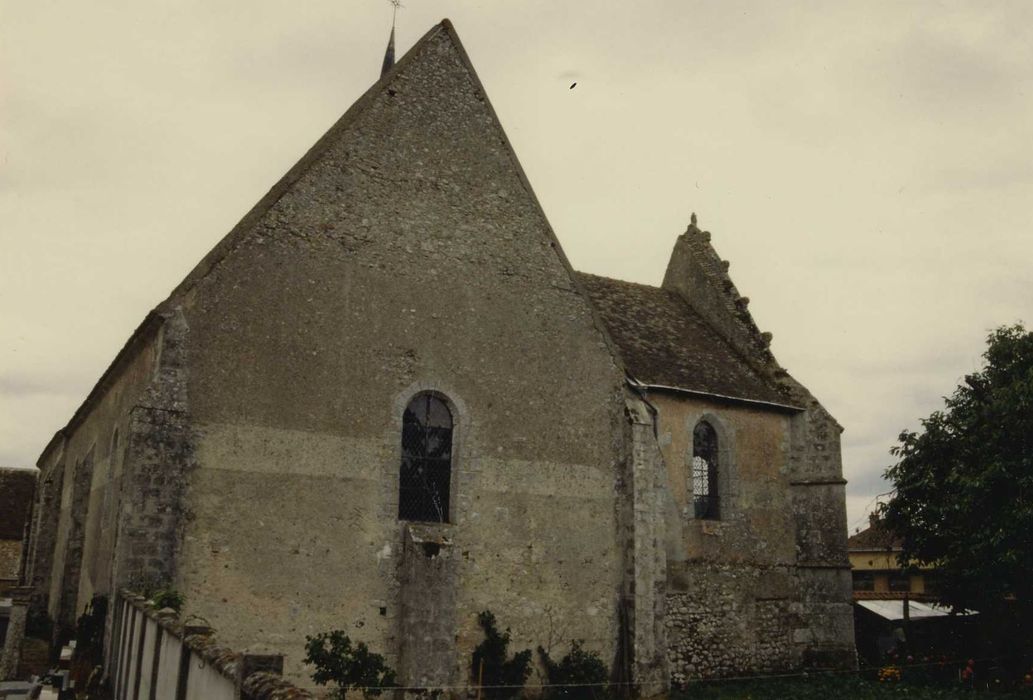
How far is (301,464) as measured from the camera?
14.3m

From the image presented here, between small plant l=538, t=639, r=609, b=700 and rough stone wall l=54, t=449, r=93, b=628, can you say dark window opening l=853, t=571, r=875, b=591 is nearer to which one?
small plant l=538, t=639, r=609, b=700

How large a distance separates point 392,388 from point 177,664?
733 cm

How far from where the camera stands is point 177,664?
8.63 m

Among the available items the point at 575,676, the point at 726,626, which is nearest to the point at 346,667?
the point at 575,676

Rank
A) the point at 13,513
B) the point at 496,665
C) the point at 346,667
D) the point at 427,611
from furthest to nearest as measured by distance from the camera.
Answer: the point at 13,513
the point at 496,665
the point at 427,611
the point at 346,667

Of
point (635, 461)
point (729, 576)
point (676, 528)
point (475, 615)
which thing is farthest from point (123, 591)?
point (729, 576)

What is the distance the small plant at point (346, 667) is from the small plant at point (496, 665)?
2403 mm

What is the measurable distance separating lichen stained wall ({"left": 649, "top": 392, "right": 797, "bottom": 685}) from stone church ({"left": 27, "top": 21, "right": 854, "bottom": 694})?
6 cm

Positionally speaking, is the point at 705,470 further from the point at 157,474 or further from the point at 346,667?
the point at 157,474

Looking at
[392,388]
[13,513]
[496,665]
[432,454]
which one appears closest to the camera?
[496,665]

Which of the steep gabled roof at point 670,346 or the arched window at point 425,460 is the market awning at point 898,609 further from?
the arched window at point 425,460

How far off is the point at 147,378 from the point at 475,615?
278 inches

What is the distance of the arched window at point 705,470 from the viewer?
20016mm

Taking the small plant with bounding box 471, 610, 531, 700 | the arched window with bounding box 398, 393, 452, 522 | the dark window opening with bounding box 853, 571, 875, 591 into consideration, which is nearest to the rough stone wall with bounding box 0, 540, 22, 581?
the arched window with bounding box 398, 393, 452, 522
